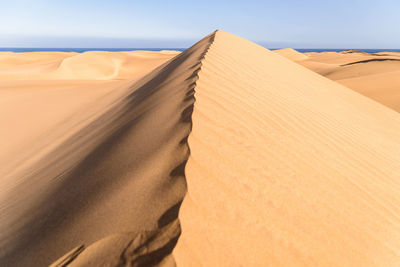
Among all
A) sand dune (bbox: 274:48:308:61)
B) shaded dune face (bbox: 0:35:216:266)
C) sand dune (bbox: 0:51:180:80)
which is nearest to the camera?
shaded dune face (bbox: 0:35:216:266)

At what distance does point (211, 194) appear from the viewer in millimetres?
1519

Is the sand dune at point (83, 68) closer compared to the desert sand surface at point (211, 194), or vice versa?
the desert sand surface at point (211, 194)

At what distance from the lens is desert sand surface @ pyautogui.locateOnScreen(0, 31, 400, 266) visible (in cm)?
134

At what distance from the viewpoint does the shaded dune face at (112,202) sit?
4.34 feet

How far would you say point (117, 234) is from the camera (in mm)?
1377

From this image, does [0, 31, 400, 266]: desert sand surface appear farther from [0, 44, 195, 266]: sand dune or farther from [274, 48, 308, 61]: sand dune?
[274, 48, 308, 61]: sand dune

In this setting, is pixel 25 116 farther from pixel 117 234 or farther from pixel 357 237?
pixel 357 237

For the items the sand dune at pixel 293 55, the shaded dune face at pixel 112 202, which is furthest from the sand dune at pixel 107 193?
the sand dune at pixel 293 55

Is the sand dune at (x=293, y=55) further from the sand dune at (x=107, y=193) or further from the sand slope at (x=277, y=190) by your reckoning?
the sand dune at (x=107, y=193)

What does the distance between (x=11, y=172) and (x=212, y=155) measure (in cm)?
324

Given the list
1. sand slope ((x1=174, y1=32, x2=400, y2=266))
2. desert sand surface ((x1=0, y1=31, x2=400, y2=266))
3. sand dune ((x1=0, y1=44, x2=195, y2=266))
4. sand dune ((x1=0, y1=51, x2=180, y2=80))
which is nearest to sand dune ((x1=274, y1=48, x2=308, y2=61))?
sand dune ((x1=0, y1=51, x2=180, y2=80))

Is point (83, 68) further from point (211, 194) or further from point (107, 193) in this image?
point (211, 194)

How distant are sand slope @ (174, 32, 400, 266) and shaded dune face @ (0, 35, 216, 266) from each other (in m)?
0.12

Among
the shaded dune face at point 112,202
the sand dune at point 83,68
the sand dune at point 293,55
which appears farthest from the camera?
the sand dune at point 293,55
